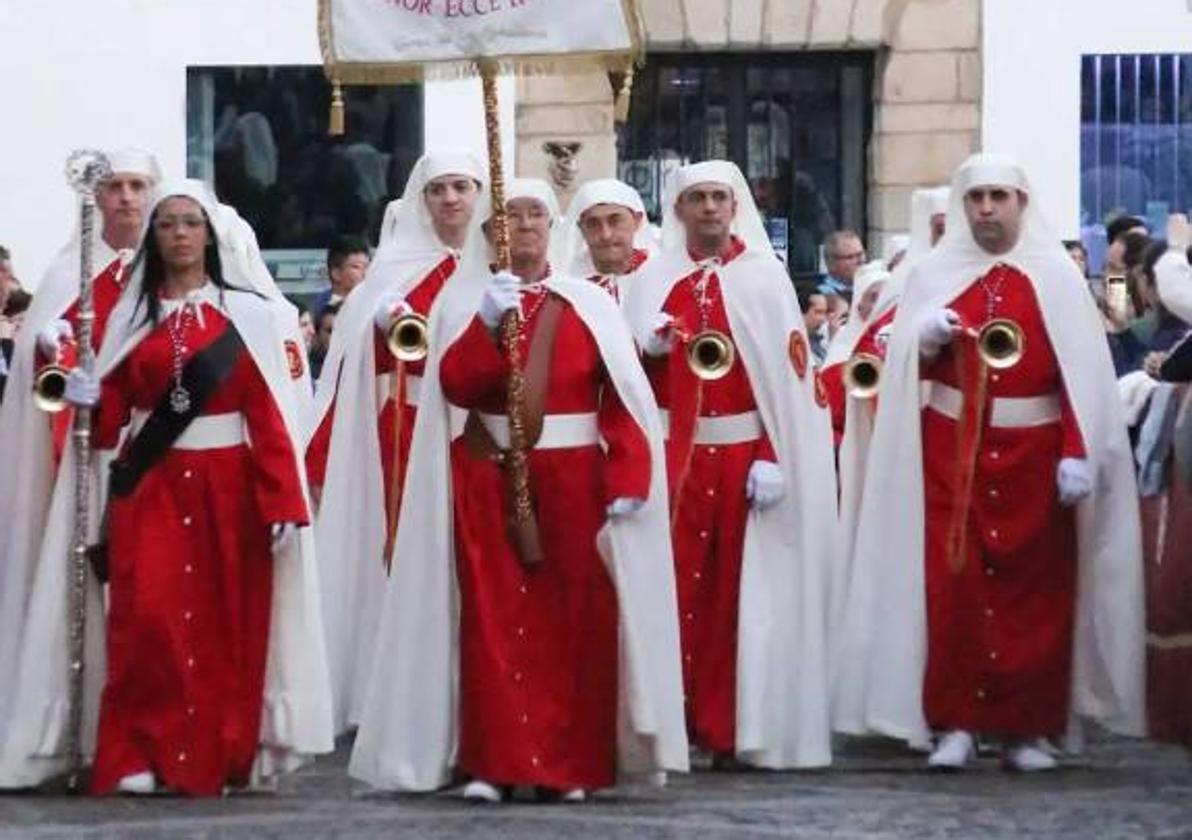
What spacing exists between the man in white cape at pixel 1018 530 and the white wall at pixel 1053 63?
451 inches

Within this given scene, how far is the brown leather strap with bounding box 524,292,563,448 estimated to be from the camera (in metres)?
14.6

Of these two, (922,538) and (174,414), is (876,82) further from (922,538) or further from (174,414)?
(174,414)

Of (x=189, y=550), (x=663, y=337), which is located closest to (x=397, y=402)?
(x=663, y=337)

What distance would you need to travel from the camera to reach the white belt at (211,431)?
14.9 meters

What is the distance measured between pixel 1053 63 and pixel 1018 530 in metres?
12.1

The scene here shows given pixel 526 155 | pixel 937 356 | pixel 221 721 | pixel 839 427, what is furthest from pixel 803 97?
pixel 221 721

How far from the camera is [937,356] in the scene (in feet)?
53.7

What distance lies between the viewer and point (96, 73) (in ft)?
87.8

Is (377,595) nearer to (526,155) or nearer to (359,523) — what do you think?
(359,523)

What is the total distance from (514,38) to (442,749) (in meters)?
2.18

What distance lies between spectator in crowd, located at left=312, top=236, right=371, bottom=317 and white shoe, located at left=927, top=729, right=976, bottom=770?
17.9ft

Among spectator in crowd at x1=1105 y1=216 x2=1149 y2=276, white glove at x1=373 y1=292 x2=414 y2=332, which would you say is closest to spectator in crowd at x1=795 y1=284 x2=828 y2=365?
spectator in crowd at x1=1105 y1=216 x2=1149 y2=276

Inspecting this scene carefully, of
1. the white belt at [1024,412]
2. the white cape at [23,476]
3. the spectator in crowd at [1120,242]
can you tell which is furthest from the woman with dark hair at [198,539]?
the spectator in crowd at [1120,242]

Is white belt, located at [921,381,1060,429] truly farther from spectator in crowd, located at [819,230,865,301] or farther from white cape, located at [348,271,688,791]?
spectator in crowd, located at [819,230,865,301]
